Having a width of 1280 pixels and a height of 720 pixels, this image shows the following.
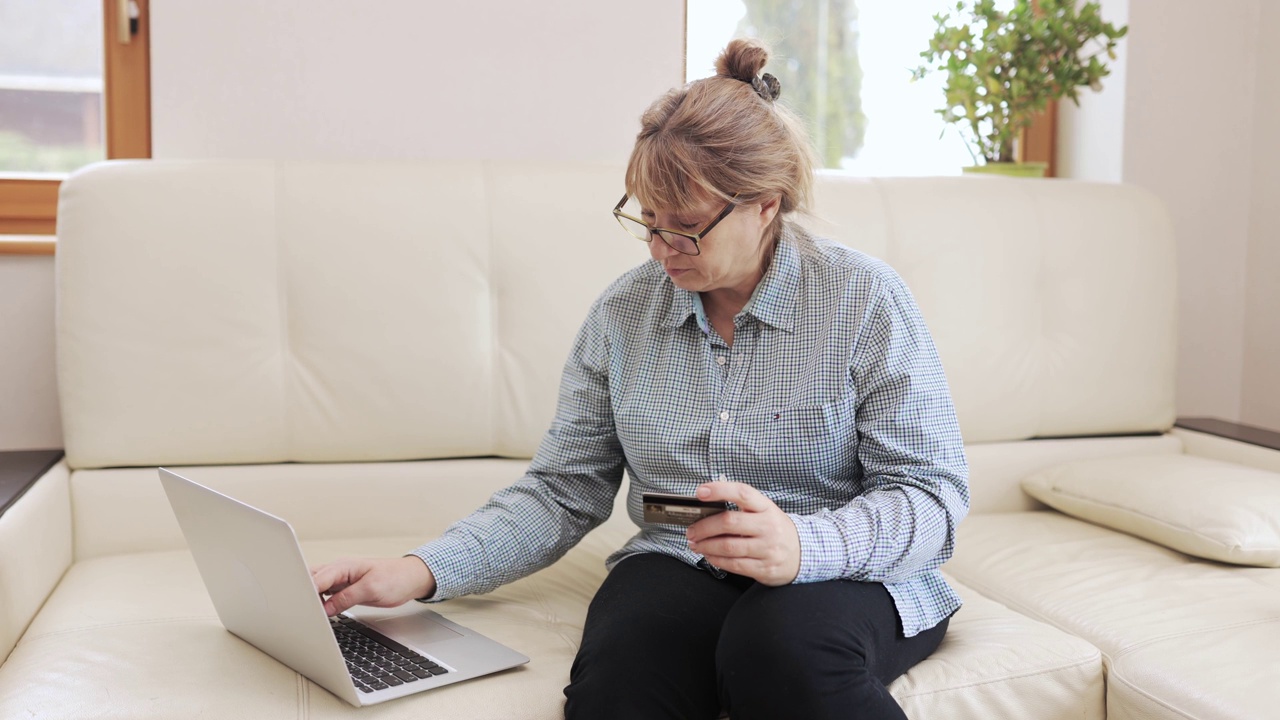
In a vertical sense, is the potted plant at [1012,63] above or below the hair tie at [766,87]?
above

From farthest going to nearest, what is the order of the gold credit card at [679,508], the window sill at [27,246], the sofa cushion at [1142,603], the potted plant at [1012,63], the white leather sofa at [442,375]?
1. the potted plant at [1012,63]
2. the window sill at [27,246]
3. the white leather sofa at [442,375]
4. the sofa cushion at [1142,603]
5. the gold credit card at [679,508]

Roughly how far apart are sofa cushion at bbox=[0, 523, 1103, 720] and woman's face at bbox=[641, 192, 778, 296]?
48 cm

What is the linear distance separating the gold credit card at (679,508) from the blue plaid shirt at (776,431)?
12 cm

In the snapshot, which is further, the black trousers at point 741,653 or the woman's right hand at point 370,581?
the woman's right hand at point 370,581

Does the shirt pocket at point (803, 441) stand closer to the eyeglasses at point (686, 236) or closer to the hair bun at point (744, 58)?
the eyeglasses at point (686, 236)

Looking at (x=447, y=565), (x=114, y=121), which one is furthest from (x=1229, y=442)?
(x=114, y=121)

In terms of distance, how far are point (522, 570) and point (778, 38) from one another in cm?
155

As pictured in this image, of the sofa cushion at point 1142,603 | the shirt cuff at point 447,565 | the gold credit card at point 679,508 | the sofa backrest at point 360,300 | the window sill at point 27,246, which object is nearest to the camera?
the gold credit card at point 679,508

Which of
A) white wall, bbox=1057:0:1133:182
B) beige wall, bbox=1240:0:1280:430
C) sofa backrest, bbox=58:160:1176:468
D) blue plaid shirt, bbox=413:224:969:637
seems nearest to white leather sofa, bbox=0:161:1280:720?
sofa backrest, bbox=58:160:1176:468

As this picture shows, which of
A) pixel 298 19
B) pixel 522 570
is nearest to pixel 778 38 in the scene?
pixel 298 19

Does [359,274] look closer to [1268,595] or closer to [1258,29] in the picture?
[1268,595]

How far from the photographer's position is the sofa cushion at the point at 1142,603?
127 cm

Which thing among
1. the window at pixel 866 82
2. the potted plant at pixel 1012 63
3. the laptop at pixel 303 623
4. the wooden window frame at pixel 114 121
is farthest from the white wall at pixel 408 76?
the laptop at pixel 303 623

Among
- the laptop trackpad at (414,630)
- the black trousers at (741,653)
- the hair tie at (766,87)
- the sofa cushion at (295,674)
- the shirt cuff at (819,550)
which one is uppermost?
the hair tie at (766,87)
